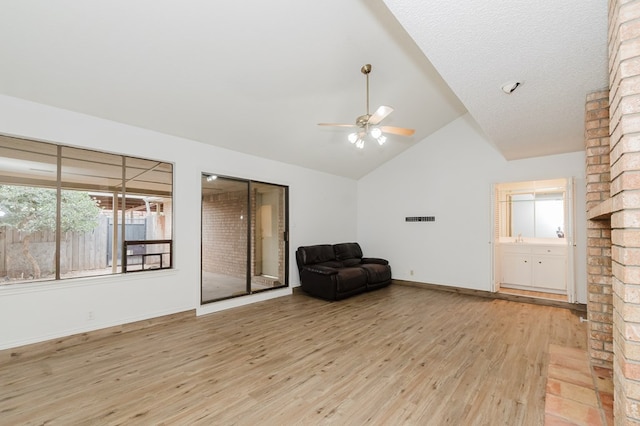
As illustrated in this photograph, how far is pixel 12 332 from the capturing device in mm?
2969

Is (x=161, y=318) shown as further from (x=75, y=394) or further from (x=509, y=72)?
(x=509, y=72)

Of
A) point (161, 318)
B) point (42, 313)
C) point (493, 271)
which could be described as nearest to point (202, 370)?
point (161, 318)

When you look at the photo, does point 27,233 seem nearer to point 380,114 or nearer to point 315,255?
point 380,114

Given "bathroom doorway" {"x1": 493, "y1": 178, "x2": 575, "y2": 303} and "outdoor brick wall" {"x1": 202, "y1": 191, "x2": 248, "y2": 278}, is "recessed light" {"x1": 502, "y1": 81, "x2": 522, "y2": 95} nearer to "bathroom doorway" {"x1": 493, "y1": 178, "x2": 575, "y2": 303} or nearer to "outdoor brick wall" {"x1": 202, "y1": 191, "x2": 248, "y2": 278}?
"bathroom doorway" {"x1": 493, "y1": 178, "x2": 575, "y2": 303}

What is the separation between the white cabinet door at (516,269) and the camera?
5.85m

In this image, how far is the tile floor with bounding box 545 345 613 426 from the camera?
2.00 m

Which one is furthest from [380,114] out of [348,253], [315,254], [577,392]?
[348,253]

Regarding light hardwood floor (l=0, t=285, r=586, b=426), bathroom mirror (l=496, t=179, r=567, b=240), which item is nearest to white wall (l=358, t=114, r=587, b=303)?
bathroom mirror (l=496, t=179, r=567, b=240)

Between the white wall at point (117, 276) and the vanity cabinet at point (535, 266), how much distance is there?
464cm

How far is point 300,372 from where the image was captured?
274 cm

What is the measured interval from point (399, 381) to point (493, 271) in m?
3.96

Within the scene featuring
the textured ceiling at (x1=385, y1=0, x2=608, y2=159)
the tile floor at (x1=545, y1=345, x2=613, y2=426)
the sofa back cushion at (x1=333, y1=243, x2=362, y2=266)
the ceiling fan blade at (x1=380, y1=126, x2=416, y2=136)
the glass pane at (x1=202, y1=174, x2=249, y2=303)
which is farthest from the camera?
the sofa back cushion at (x1=333, y1=243, x2=362, y2=266)

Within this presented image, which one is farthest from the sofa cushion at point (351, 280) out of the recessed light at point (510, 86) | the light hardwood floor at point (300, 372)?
the recessed light at point (510, 86)

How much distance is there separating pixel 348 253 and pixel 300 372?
4.15m
